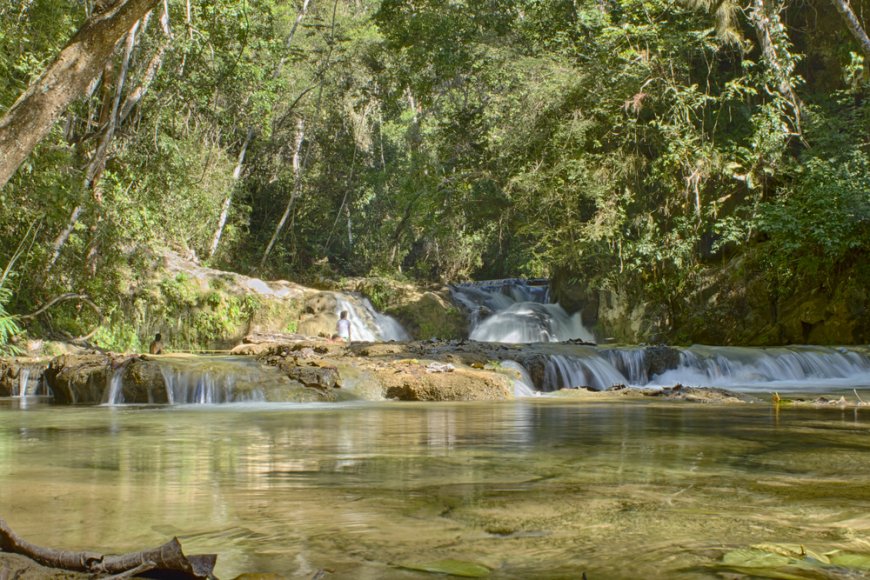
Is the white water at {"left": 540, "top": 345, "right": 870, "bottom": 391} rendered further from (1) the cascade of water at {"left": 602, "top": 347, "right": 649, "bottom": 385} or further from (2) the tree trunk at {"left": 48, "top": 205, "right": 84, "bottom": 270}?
(2) the tree trunk at {"left": 48, "top": 205, "right": 84, "bottom": 270}

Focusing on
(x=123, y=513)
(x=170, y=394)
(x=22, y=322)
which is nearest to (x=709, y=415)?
(x=123, y=513)

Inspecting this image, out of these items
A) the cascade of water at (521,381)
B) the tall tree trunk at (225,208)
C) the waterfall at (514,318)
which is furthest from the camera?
the tall tree trunk at (225,208)

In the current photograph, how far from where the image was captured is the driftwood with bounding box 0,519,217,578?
2.22m

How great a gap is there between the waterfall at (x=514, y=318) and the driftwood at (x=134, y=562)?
74.2 ft

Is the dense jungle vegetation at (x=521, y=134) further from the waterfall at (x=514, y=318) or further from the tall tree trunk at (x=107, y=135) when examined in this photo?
the waterfall at (x=514, y=318)

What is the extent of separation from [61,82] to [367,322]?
795 inches

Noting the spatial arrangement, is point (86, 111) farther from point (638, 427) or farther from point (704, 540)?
point (704, 540)

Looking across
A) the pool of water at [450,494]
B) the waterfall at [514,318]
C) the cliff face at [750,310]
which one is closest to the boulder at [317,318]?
the waterfall at [514,318]

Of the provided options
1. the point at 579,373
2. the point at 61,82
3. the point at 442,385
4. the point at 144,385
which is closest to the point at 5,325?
the point at 144,385

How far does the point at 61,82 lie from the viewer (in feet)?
15.4

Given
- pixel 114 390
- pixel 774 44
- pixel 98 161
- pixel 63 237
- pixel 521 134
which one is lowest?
pixel 114 390

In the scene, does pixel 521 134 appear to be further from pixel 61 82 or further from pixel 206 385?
pixel 61 82

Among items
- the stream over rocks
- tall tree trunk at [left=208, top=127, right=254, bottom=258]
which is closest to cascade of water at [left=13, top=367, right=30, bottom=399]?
the stream over rocks

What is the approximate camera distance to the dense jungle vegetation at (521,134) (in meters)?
16.2
